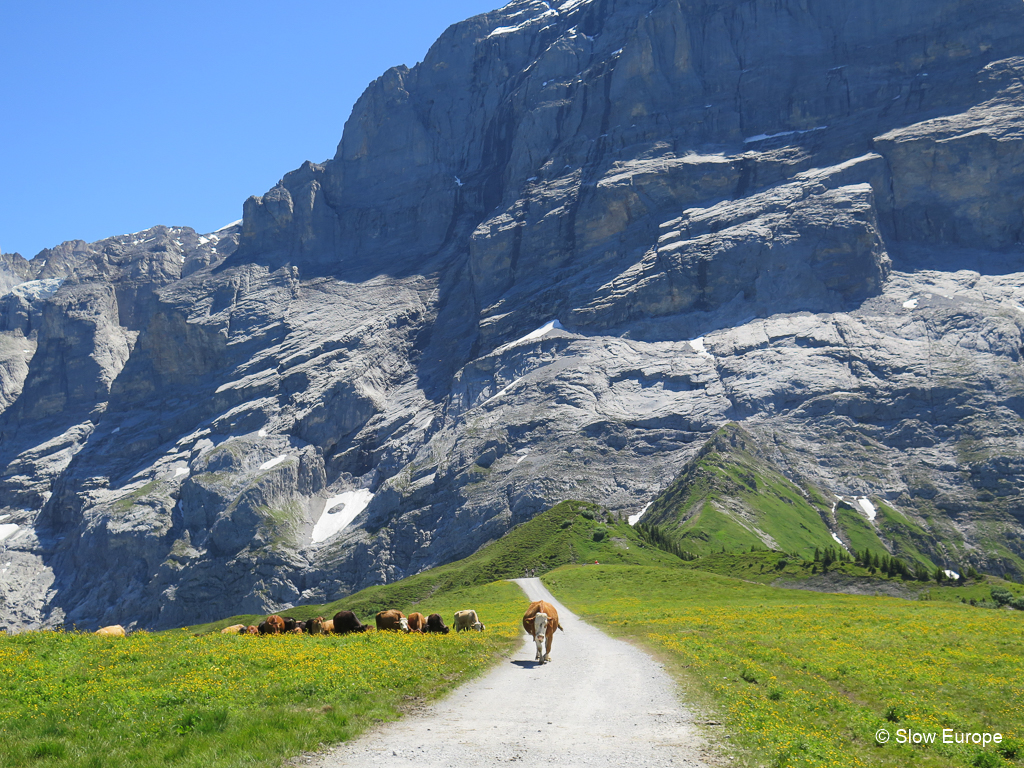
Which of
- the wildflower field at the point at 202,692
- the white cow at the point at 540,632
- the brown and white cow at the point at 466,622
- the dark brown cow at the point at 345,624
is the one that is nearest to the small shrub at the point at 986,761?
the wildflower field at the point at 202,692

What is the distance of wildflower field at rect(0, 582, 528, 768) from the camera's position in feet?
49.8

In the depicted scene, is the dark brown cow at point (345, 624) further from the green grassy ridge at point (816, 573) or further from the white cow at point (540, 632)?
the green grassy ridge at point (816, 573)

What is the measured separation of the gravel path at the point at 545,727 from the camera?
1578 centimetres

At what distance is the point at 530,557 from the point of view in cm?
13100

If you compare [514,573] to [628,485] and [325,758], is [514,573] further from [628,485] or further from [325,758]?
[325,758]

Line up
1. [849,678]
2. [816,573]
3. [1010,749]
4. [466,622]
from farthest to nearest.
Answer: [816,573], [466,622], [849,678], [1010,749]

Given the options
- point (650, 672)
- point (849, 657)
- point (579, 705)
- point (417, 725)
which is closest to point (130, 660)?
point (417, 725)

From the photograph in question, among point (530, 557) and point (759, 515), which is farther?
point (759, 515)

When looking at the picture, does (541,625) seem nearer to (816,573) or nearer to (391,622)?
(391,622)

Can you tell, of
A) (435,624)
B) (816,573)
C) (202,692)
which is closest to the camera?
(202,692)

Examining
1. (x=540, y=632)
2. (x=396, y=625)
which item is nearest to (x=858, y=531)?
(x=396, y=625)

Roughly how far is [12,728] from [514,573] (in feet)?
360

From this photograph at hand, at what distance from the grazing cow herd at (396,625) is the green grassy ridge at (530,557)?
226 ft

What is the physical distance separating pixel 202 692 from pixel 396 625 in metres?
17.6
